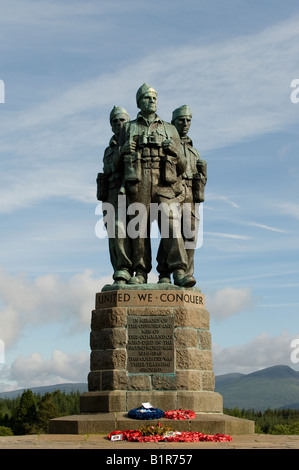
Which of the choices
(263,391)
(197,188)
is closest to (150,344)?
(197,188)

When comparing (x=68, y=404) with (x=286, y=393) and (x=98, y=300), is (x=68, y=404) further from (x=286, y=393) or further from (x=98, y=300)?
(x=286, y=393)

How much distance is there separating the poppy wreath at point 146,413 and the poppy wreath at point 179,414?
13 centimetres

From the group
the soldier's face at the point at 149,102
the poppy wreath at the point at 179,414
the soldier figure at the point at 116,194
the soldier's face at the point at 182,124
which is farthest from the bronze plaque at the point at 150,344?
the soldier's face at the point at 182,124

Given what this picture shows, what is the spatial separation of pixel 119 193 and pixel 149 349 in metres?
3.48

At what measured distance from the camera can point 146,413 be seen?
40.7ft

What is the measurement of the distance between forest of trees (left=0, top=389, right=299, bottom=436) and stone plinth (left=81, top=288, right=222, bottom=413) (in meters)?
15.2

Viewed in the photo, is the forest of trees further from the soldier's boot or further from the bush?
the soldier's boot

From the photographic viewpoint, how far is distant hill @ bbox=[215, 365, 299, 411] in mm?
150875

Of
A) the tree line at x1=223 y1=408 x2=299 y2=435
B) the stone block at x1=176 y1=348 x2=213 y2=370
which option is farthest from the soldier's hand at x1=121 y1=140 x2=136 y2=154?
the tree line at x1=223 y1=408 x2=299 y2=435

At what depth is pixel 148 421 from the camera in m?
12.4

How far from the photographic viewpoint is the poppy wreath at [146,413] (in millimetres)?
12398

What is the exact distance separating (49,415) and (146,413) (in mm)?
20225
